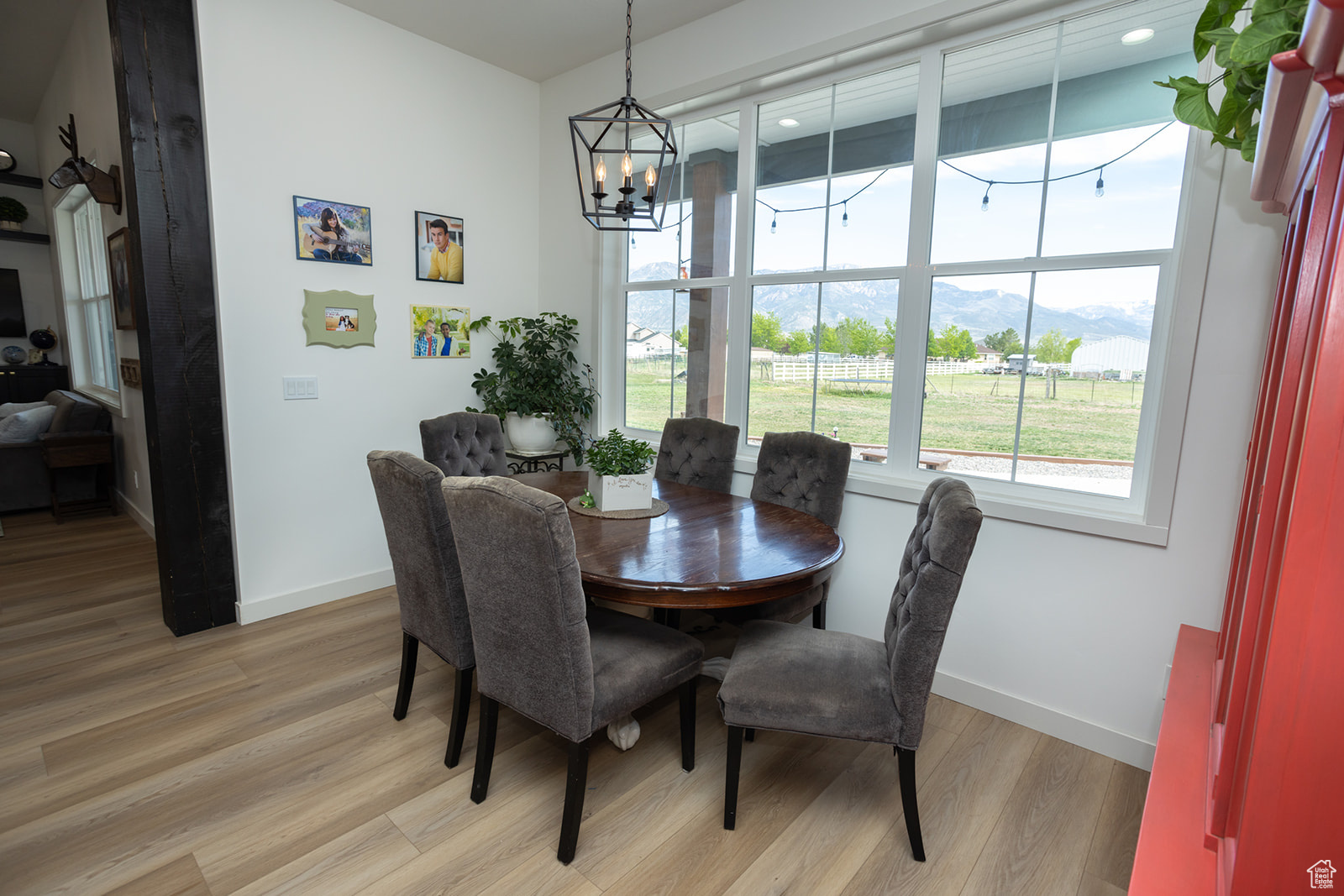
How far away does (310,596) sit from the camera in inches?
133

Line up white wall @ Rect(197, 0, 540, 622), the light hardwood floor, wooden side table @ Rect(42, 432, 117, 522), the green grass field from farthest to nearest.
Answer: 1. wooden side table @ Rect(42, 432, 117, 522)
2. white wall @ Rect(197, 0, 540, 622)
3. the green grass field
4. the light hardwood floor

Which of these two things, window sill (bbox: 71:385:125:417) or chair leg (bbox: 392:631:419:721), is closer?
chair leg (bbox: 392:631:419:721)

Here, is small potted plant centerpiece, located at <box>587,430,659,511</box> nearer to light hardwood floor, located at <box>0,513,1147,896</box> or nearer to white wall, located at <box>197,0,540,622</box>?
light hardwood floor, located at <box>0,513,1147,896</box>

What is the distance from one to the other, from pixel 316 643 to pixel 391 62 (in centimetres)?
305

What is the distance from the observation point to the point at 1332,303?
686 millimetres

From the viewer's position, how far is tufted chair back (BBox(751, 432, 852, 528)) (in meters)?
2.66

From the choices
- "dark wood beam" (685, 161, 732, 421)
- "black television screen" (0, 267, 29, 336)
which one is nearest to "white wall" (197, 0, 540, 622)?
"dark wood beam" (685, 161, 732, 421)

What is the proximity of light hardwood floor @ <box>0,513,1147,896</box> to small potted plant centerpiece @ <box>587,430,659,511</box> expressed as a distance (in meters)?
0.85

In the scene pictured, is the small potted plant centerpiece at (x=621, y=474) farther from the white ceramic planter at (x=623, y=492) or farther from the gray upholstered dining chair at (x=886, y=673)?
the gray upholstered dining chair at (x=886, y=673)

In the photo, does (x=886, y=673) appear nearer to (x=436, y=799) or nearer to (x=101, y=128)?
(x=436, y=799)

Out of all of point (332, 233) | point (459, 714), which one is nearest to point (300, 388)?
point (332, 233)

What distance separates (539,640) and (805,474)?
58.4 inches

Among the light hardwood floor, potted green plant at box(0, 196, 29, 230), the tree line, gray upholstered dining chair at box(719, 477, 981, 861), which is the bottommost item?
the light hardwood floor

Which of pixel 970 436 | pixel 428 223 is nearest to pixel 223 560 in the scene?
pixel 428 223
